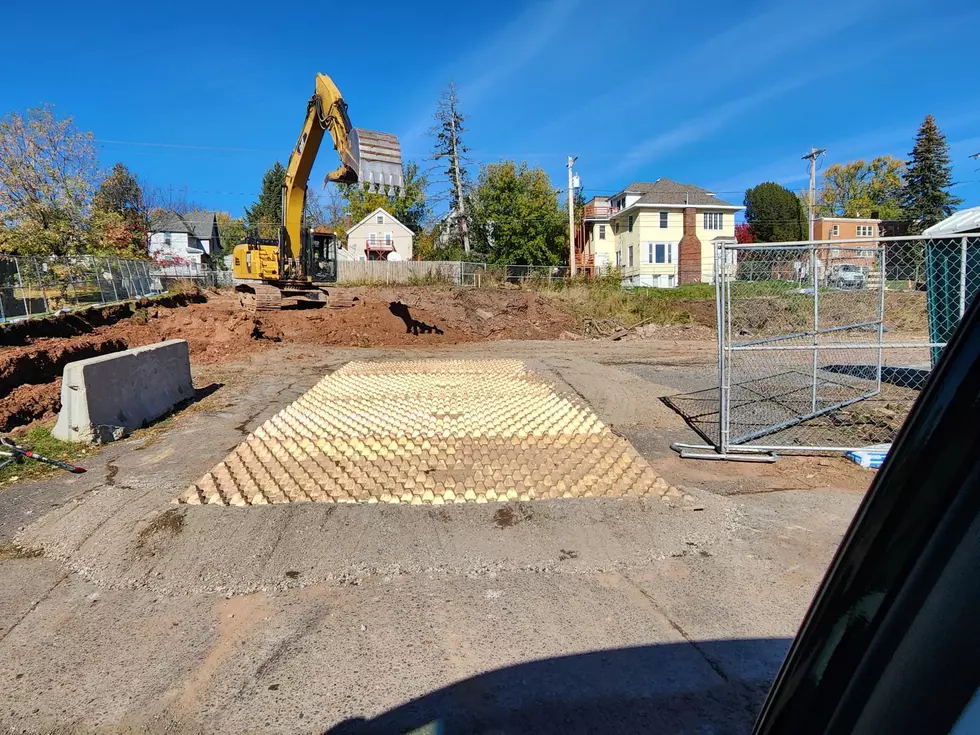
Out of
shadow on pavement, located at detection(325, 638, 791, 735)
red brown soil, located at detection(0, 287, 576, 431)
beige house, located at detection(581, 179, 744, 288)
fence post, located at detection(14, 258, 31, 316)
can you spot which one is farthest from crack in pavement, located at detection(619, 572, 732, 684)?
beige house, located at detection(581, 179, 744, 288)

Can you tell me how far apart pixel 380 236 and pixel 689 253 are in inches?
1136

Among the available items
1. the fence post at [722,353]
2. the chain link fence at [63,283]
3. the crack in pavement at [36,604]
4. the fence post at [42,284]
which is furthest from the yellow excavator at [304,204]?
the crack in pavement at [36,604]

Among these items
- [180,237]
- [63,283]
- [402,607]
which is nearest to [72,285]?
[63,283]

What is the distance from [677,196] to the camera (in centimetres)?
5200

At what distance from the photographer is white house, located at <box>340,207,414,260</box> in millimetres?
58781

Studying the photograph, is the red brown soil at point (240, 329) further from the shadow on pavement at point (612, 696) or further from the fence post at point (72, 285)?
the shadow on pavement at point (612, 696)

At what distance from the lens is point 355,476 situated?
5.67m

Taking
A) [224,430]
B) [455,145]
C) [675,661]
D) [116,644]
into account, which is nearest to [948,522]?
[675,661]

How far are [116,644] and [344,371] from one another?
877cm

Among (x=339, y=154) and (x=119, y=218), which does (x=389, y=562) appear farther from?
Answer: (x=119, y=218)

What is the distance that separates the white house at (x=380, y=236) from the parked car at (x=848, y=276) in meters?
51.1

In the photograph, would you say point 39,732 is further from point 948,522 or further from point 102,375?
point 102,375

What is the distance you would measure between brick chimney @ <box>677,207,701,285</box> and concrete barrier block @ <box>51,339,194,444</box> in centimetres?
4285

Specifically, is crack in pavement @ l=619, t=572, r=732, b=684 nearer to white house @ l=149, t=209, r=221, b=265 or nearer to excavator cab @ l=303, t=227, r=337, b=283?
excavator cab @ l=303, t=227, r=337, b=283
